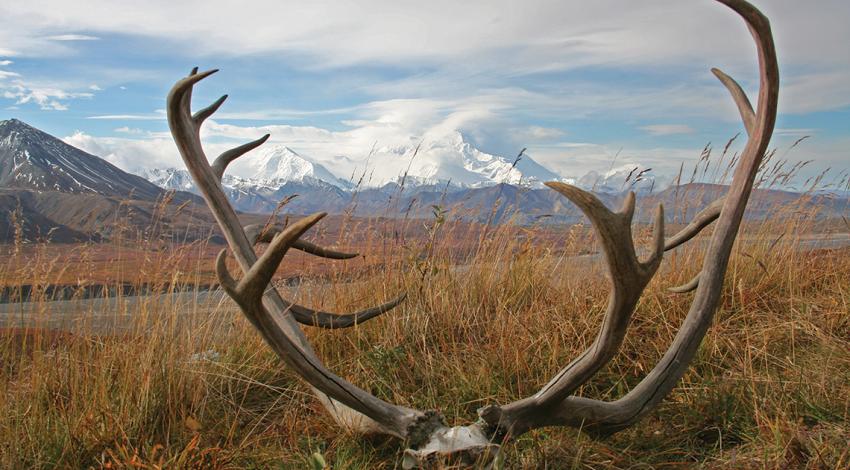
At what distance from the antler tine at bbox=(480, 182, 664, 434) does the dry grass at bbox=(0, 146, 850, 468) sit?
0.69 ft

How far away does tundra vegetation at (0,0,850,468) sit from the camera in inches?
88.4

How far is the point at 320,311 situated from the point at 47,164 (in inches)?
7780

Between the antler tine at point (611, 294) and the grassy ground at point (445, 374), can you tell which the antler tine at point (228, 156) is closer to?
the grassy ground at point (445, 374)

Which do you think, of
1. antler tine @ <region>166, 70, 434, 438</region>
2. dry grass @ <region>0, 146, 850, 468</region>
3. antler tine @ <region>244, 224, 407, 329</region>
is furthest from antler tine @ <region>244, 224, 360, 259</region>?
dry grass @ <region>0, 146, 850, 468</region>

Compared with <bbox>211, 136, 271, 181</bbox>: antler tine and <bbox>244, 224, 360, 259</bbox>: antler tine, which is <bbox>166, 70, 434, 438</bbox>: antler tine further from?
<bbox>244, 224, 360, 259</bbox>: antler tine

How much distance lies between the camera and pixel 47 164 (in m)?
170

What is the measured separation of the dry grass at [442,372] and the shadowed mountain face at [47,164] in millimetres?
144569

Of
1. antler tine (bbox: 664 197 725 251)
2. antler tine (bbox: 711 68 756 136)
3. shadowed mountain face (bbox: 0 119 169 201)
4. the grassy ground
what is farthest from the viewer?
shadowed mountain face (bbox: 0 119 169 201)

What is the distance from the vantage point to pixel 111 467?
239cm

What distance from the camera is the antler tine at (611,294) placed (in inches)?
75.4

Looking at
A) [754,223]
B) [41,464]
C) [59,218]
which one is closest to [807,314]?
[754,223]

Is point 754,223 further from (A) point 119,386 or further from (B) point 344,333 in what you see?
(A) point 119,386

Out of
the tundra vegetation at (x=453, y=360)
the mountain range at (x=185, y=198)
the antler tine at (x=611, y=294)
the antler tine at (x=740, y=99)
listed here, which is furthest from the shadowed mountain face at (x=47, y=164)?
the antler tine at (x=740, y=99)

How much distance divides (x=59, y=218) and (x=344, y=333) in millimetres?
105402
